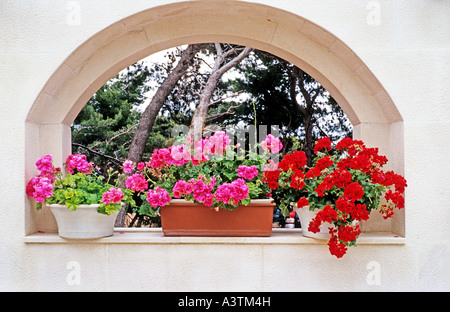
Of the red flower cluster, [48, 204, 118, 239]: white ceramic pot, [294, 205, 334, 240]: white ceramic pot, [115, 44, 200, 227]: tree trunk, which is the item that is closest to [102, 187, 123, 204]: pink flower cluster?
[48, 204, 118, 239]: white ceramic pot

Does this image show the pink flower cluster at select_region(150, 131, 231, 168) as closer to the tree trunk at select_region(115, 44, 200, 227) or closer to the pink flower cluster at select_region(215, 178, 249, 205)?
the pink flower cluster at select_region(215, 178, 249, 205)

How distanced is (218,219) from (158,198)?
1.31ft

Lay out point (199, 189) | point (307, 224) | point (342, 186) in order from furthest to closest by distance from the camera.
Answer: point (307, 224) < point (199, 189) < point (342, 186)

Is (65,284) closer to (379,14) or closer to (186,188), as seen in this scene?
(186,188)

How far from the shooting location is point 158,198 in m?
2.46

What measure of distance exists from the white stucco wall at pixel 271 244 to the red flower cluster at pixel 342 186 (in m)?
0.23

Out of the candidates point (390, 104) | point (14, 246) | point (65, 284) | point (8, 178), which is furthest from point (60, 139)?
point (390, 104)

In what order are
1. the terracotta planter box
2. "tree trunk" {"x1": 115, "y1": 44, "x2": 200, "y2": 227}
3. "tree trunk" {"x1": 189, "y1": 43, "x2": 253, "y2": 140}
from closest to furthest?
the terracotta planter box
"tree trunk" {"x1": 115, "y1": 44, "x2": 200, "y2": 227}
"tree trunk" {"x1": 189, "y1": 43, "x2": 253, "y2": 140}

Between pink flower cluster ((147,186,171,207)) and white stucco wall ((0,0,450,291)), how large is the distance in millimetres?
272

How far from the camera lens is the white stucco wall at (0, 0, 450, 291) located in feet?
8.20

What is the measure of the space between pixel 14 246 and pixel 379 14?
269 centimetres

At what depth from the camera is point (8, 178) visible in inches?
100

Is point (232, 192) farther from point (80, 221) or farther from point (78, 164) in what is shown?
point (78, 164)

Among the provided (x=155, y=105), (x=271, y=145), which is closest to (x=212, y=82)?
(x=155, y=105)
